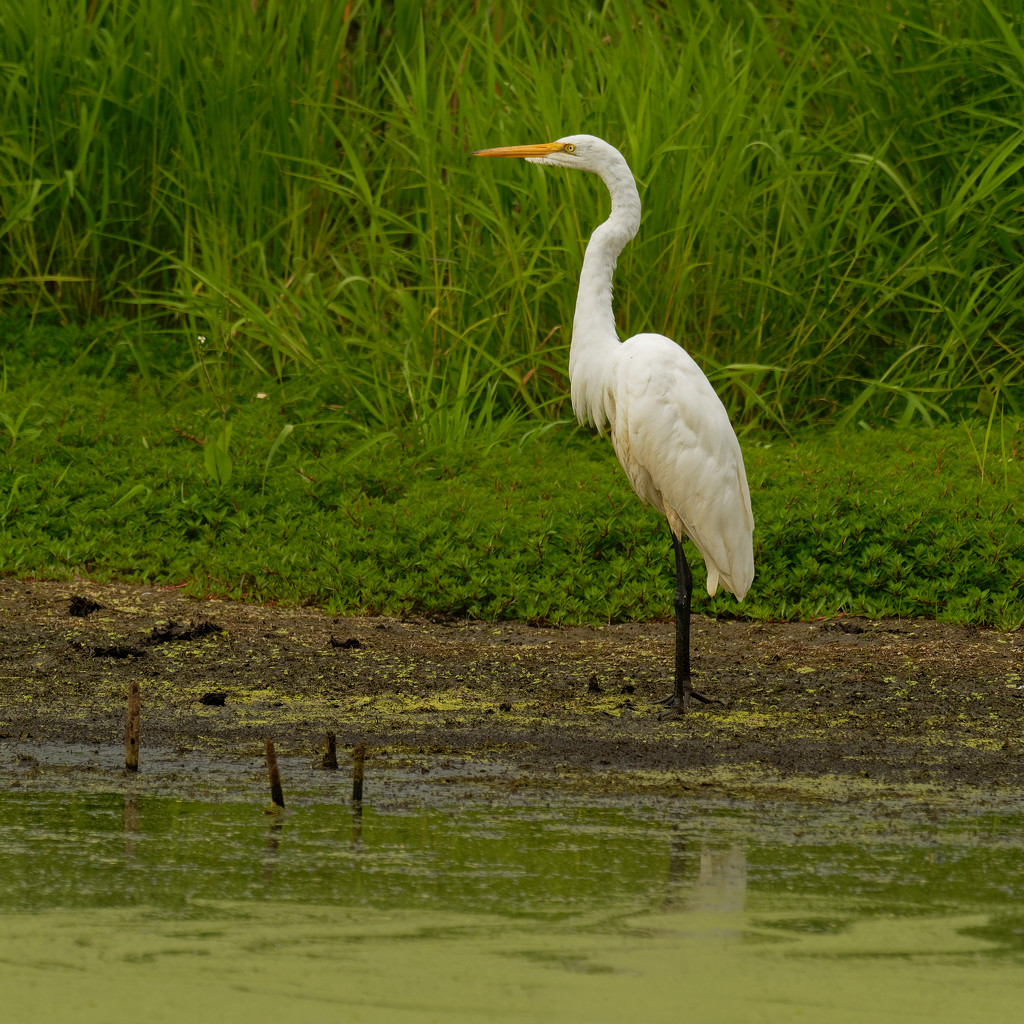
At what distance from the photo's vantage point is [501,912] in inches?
121

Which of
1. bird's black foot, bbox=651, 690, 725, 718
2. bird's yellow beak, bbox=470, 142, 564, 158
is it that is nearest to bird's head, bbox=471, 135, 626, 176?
bird's yellow beak, bbox=470, 142, 564, 158

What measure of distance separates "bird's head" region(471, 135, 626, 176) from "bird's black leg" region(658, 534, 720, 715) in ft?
5.13

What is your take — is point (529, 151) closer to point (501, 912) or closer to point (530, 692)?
point (530, 692)

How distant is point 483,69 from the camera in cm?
966

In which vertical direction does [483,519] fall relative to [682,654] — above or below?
above

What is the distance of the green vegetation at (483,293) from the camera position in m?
6.73

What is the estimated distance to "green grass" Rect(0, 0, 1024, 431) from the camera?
8.12 meters

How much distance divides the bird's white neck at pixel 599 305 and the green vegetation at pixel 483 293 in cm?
98

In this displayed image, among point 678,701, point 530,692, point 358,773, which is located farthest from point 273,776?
point 678,701

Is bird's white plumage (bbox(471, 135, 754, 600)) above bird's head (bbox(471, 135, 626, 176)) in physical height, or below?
below

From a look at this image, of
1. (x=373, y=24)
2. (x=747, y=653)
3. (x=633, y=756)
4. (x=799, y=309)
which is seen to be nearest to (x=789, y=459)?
(x=799, y=309)

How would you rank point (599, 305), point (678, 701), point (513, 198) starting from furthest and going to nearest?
point (513, 198), point (599, 305), point (678, 701)

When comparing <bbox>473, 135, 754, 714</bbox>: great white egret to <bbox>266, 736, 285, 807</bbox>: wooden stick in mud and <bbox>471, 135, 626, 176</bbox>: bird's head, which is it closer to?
<bbox>471, 135, 626, 176</bbox>: bird's head

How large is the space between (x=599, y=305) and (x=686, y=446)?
67cm
